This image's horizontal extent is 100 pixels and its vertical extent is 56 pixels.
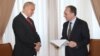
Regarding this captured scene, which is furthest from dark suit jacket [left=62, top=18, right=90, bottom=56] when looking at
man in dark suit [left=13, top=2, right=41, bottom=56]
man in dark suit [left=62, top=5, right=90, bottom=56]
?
man in dark suit [left=13, top=2, right=41, bottom=56]

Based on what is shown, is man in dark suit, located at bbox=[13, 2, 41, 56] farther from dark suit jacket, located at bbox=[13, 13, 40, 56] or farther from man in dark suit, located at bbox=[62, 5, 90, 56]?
man in dark suit, located at bbox=[62, 5, 90, 56]

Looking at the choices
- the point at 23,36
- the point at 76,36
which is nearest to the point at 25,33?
the point at 23,36

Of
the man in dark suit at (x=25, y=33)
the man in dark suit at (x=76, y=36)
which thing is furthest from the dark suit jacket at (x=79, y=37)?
the man in dark suit at (x=25, y=33)

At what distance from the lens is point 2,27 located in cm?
388

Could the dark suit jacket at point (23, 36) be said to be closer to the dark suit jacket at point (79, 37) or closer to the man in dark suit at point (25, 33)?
the man in dark suit at point (25, 33)

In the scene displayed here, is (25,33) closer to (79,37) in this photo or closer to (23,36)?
(23,36)

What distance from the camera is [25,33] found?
299cm

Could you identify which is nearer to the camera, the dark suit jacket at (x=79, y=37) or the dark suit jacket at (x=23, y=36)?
the dark suit jacket at (x=23, y=36)

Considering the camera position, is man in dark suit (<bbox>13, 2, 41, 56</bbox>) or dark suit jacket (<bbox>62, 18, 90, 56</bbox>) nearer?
man in dark suit (<bbox>13, 2, 41, 56</bbox>)

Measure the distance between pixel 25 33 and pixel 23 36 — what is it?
0.05 metres

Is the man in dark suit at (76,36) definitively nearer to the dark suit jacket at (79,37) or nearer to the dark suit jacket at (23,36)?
the dark suit jacket at (79,37)

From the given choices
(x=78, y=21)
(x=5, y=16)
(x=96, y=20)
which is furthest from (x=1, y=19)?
(x=96, y=20)

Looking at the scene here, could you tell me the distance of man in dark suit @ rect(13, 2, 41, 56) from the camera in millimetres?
2979

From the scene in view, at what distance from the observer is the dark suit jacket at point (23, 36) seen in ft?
9.76
